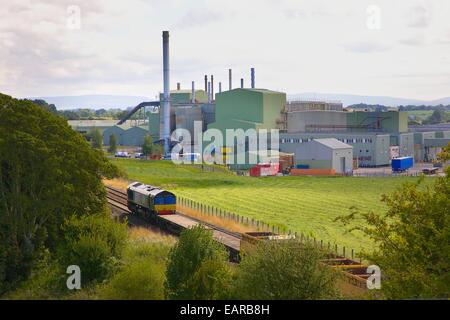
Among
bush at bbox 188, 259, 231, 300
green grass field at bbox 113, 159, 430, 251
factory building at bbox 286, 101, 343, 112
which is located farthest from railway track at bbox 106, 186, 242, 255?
factory building at bbox 286, 101, 343, 112

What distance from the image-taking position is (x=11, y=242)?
1276 inches

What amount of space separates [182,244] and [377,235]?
8.18 m

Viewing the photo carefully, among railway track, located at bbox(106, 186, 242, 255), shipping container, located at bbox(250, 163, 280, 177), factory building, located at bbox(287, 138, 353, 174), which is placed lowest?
railway track, located at bbox(106, 186, 242, 255)

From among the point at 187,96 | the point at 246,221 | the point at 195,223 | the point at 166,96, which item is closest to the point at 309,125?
the point at 166,96

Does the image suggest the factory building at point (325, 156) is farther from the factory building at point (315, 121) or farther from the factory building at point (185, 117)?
the factory building at point (185, 117)

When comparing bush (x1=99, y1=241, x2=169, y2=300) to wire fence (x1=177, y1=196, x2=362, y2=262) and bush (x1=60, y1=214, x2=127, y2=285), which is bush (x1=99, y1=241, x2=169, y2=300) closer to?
bush (x1=60, y1=214, x2=127, y2=285)

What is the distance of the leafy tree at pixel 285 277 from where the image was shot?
19.6 m

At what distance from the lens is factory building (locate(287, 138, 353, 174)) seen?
98.6 m

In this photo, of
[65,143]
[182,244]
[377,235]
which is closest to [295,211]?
[65,143]

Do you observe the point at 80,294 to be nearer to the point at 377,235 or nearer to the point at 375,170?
the point at 377,235

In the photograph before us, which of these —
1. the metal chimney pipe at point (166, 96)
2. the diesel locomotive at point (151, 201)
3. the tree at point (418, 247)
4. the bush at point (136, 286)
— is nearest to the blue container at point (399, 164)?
the metal chimney pipe at point (166, 96)

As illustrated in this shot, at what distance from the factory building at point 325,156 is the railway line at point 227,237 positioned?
131ft

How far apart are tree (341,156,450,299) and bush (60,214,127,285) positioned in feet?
43.0

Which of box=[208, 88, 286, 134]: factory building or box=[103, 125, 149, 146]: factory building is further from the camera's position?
box=[103, 125, 149, 146]: factory building
